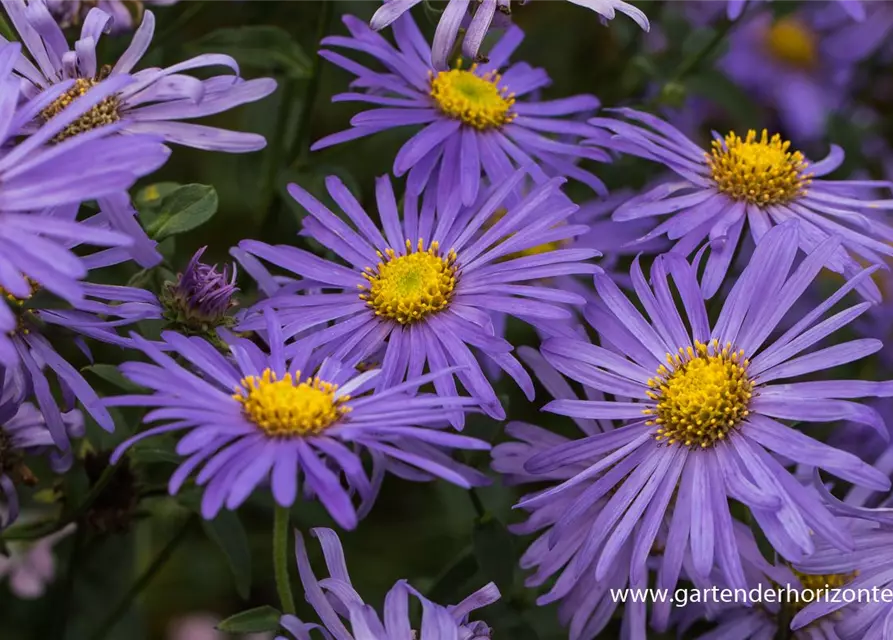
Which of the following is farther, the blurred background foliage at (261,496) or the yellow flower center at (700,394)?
the blurred background foliage at (261,496)

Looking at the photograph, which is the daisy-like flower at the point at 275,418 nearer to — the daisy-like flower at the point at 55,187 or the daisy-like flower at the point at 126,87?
the daisy-like flower at the point at 55,187

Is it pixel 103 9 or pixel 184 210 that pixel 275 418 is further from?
pixel 103 9

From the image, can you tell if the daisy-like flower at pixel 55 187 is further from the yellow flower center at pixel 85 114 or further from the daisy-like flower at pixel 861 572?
the daisy-like flower at pixel 861 572

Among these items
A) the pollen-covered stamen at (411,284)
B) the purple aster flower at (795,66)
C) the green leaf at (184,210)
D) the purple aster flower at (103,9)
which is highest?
the purple aster flower at (795,66)

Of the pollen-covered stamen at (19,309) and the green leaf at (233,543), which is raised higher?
the pollen-covered stamen at (19,309)

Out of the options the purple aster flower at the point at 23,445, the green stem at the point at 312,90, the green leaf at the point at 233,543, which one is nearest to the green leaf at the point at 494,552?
the green leaf at the point at 233,543

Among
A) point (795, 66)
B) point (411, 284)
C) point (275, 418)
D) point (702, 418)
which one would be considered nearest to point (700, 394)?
point (702, 418)

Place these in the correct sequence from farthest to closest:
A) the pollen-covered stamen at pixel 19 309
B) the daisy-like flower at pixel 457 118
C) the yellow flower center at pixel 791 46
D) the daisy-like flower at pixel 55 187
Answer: the yellow flower center at pixel 791 46
the daisy-like flower at pixel 457 118
the pollen-covered stamen at pixel 19 309
the daisy-like flower at pixel 55 187

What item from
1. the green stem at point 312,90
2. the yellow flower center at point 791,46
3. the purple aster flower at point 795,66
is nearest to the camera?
the green stem at point 312,90

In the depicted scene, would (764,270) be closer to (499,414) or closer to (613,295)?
(613,295)
